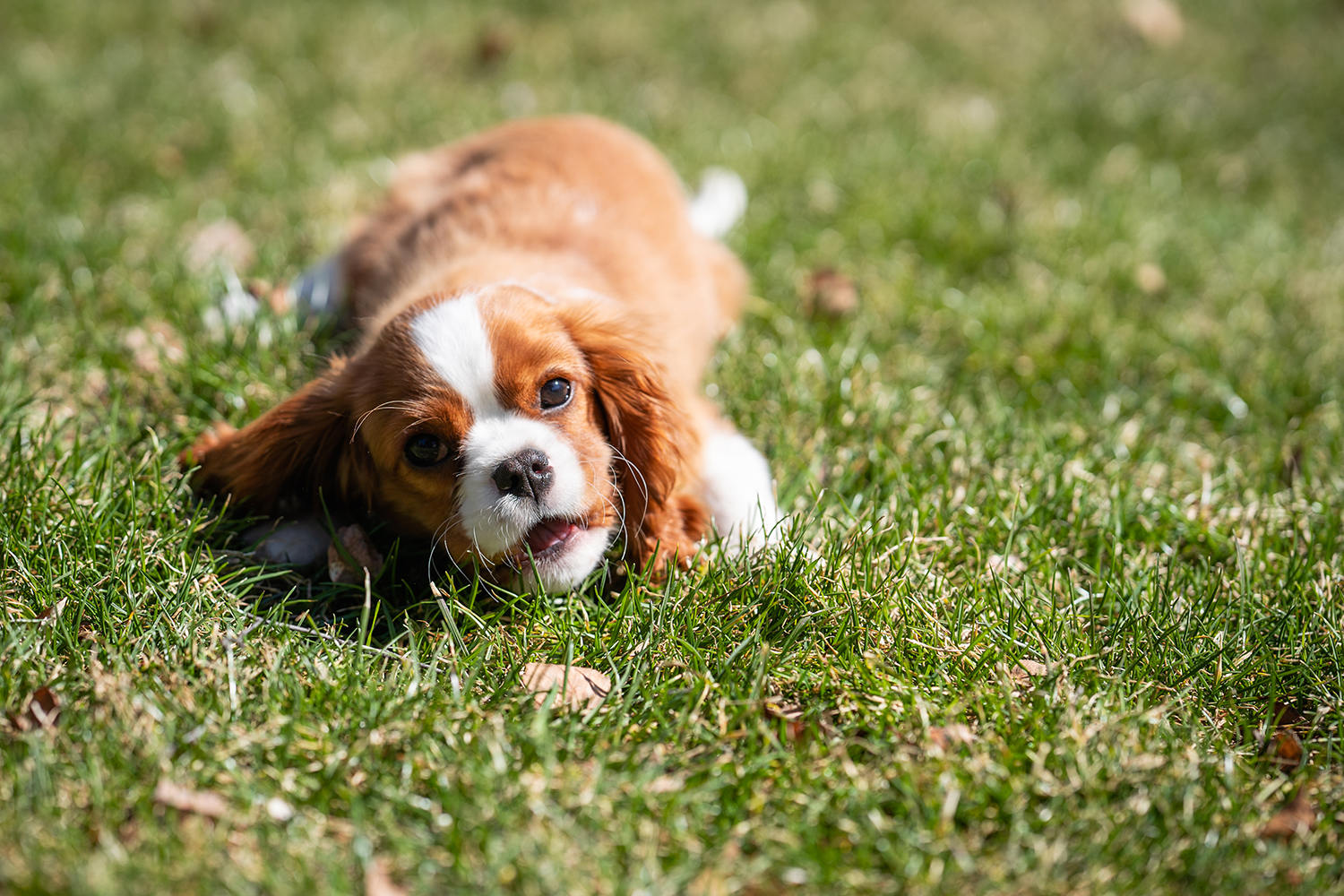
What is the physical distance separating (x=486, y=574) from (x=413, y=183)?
223cm

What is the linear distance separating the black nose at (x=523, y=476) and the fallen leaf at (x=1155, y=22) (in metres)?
7.42

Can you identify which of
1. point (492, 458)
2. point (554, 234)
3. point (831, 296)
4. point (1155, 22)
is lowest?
point (492, 458)

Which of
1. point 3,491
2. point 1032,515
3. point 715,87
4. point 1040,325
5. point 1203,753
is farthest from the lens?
point 715,87

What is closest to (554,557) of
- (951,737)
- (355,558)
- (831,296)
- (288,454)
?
(355,558)

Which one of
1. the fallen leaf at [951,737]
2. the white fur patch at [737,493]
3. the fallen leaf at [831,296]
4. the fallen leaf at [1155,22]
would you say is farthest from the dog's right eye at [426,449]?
the fallen leaf at [1155,22]

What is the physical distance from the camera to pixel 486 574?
269cm

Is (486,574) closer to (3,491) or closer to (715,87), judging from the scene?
(3,491)

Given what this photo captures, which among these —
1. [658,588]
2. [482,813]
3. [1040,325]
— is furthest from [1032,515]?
[482,813]

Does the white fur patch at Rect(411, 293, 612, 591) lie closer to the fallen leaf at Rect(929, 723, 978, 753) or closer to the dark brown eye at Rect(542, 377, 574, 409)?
the dark brown eye at Rect(542, 377, 574, 409)

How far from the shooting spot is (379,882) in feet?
6.05

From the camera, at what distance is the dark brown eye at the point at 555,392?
104 inches

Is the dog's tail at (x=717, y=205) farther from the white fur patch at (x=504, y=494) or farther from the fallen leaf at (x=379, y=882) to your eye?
the fallen leaf at (x=379, y=882)

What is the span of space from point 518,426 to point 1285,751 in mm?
1907

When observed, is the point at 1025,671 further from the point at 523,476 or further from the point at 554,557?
the point at 523,476
